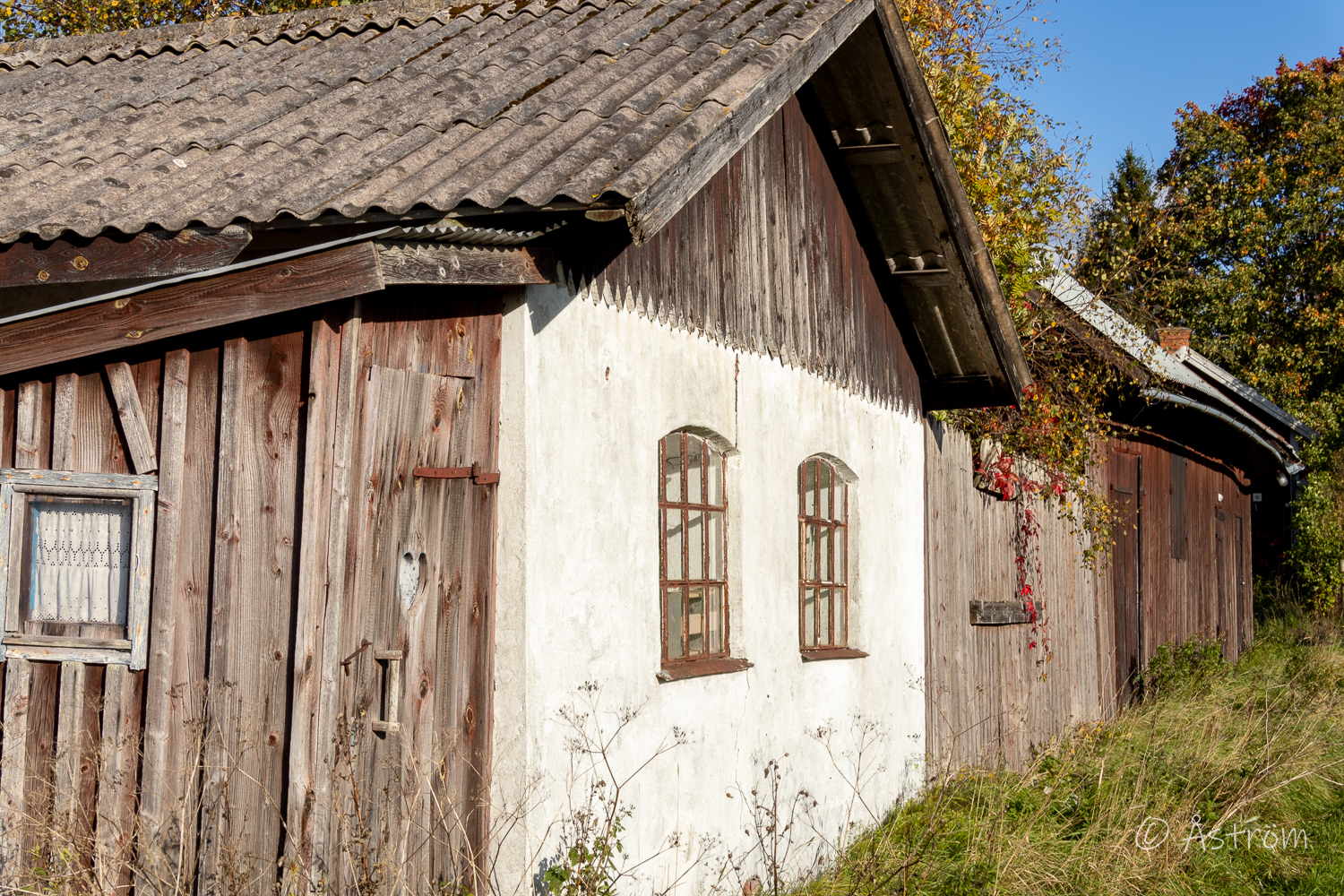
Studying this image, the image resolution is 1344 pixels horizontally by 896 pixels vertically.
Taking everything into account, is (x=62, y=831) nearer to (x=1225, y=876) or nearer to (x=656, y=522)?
(x=656, y=522)

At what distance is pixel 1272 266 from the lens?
24.4m

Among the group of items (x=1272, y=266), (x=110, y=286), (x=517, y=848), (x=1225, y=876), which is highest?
(x=1272, y=266)

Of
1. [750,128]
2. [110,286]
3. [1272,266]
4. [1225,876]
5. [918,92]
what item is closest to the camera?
[110,286]

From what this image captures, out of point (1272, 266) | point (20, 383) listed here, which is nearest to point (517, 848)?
point (20, 383)

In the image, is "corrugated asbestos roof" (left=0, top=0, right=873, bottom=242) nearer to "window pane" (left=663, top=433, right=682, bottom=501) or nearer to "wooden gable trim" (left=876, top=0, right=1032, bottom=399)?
"wooden gable trim" (left=876, top=0, right=1032, bottom=399)

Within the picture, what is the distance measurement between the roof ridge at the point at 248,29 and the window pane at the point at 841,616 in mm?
3785

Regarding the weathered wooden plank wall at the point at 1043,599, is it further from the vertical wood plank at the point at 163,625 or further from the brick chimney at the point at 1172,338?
the vertical wood plank at the point at 163,625

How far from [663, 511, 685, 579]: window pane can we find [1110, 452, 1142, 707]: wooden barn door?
762 cm

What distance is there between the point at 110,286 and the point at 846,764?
15.6ft

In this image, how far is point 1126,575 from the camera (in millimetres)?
12656

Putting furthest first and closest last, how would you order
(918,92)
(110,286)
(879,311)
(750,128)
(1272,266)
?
1. (1272,266)
2. (879,311)
3. (918,92)
4. (750,128)
5. (110,286)

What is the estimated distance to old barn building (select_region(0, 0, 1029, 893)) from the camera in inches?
162

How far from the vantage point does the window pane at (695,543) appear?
5863mm

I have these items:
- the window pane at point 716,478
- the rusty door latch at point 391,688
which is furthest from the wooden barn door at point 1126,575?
the rusty door latch at point 391,688
